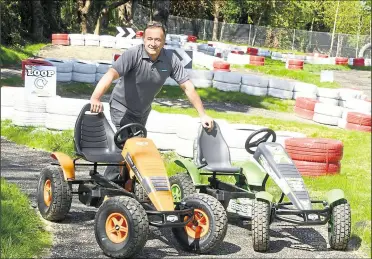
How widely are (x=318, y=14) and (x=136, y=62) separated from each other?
65557 millimetres

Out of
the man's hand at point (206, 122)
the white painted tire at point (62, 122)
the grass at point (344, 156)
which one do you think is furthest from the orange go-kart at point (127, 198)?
the white painted tire at point (62, 122)

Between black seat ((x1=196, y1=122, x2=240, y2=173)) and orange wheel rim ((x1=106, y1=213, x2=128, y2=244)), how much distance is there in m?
1.56

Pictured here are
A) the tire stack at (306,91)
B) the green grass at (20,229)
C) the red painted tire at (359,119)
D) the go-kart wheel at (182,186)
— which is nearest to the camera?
the green grass at (20,229)

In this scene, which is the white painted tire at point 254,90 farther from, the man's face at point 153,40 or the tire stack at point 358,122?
the man's face at point 153,40

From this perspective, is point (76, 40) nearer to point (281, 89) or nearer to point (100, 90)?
point (281, 89)

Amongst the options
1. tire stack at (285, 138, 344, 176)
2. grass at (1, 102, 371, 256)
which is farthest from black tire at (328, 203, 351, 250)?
tire stack at (285, 138, 344, 176)

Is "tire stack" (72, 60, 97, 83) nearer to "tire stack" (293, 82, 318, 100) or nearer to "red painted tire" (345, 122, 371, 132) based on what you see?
"tire stack" (293, 82, 318, 100)

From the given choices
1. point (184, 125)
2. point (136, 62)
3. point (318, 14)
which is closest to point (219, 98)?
point (184, 125)

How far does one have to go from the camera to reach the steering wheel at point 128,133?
6.09 metres

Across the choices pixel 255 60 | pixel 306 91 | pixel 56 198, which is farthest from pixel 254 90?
pixel 56 198

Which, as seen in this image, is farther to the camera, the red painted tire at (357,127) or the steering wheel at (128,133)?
the red painted tire at (357,127)

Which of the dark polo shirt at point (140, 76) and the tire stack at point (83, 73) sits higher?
the dark polo shirt at point (140, 76)

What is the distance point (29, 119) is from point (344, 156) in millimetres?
4849

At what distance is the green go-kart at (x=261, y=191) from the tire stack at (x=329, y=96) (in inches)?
442
